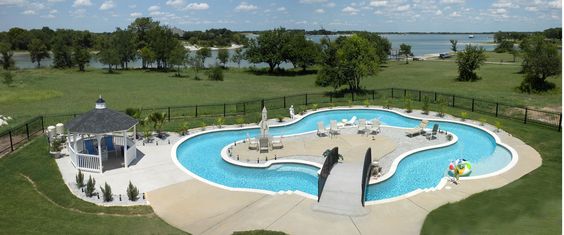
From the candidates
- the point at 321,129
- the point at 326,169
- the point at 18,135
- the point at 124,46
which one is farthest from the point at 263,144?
the point at 124,46

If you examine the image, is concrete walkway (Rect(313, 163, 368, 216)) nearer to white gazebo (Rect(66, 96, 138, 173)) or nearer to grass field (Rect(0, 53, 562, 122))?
white gazebo (Rect(66, 96, 138, 173))

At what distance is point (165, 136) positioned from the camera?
22.6 m

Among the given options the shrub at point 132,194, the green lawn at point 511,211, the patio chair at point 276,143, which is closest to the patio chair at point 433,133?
the green lawn at point 511,211

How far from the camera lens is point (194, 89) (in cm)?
4384

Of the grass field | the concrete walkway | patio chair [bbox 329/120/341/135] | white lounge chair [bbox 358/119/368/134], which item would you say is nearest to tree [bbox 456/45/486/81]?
the grass field

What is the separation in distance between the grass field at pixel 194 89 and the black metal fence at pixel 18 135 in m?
7.24

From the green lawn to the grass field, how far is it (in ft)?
60.8

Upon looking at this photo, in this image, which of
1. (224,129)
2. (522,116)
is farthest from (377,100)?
(224,129)

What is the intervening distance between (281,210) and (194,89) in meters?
32.5

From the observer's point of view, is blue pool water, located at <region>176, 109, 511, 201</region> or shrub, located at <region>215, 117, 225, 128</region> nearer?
blue pool water, located at <region>176, 109, 511, 201</region>

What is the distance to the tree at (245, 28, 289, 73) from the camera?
62406 millimetres

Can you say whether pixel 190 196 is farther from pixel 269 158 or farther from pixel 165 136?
pixel 165 136

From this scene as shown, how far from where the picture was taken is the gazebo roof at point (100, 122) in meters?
16.9

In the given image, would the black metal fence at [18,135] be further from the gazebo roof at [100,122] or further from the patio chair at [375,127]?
the patio chair at [375,127]
